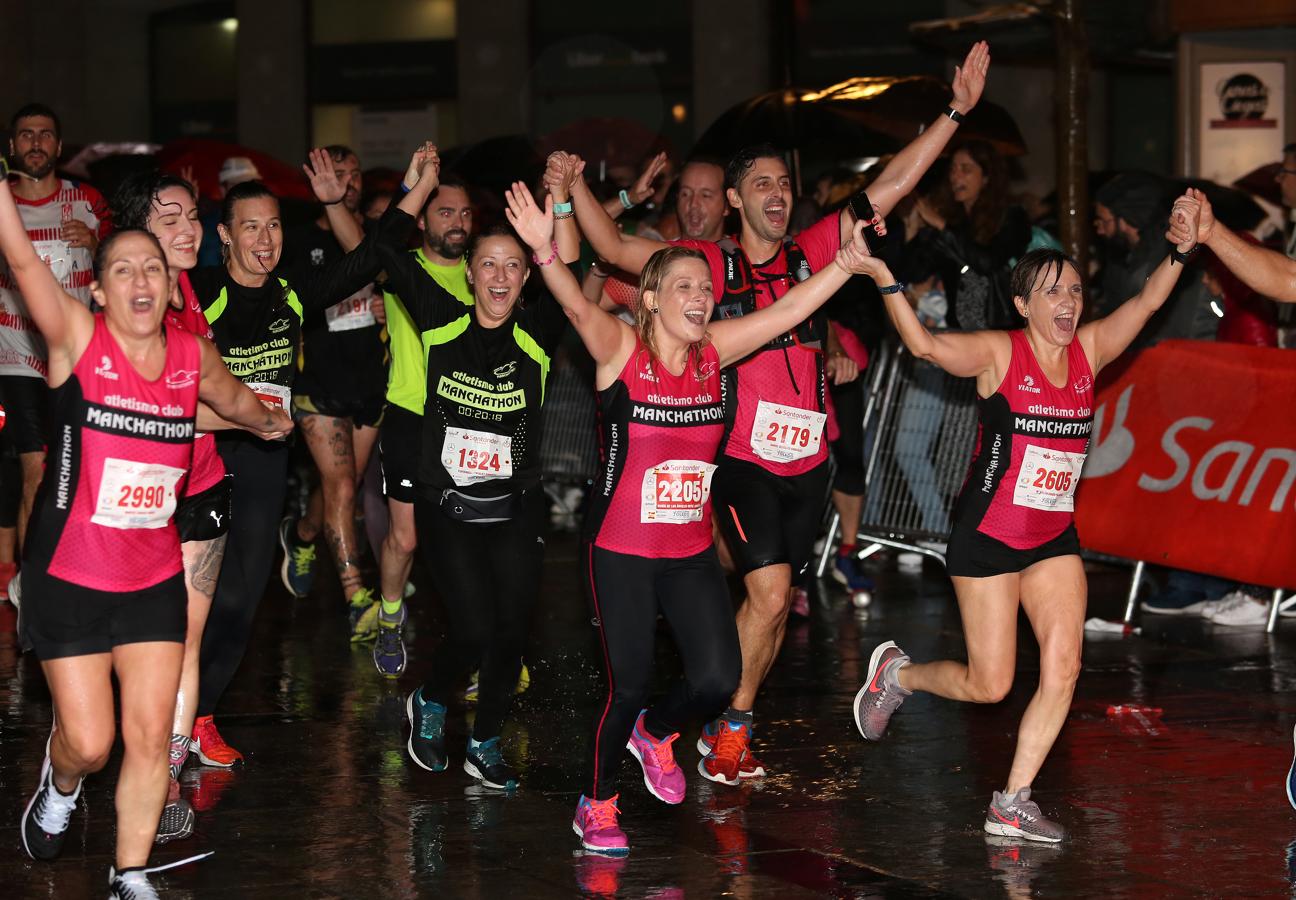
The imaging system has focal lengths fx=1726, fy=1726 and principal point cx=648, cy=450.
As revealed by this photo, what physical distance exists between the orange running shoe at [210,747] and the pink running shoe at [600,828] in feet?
5.22

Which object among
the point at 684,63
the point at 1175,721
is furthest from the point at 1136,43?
the point at 1175,721

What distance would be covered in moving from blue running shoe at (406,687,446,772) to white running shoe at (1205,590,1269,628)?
4743mm

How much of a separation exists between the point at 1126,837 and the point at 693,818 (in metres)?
1.41

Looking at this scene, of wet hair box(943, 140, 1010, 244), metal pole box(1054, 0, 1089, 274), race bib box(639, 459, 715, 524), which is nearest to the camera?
race bib box(639, 459, 715, 524)

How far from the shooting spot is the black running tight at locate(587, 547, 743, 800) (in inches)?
217

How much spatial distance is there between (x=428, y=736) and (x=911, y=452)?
16.5 ft

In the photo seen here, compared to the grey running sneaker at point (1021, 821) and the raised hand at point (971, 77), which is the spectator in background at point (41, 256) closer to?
the raised hand at point (971, 77)

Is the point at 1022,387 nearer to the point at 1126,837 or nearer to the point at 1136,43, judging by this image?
the point at 1126,837

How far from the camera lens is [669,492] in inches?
216

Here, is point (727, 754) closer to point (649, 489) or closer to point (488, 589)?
point (488, 589)

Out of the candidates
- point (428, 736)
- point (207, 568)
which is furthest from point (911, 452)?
point (207, 568)

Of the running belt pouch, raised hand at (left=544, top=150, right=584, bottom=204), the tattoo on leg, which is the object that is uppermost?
raised hand at (left=544, top=150, right=584, bottom=204)

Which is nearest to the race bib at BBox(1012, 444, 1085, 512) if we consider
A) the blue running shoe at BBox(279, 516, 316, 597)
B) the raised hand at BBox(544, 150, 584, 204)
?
the raised hand at BBox(544, 150, 584, 204)

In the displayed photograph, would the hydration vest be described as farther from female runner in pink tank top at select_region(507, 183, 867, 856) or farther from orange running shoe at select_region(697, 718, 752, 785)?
orange running shoe at select_region(697, 718, 752, 785)
